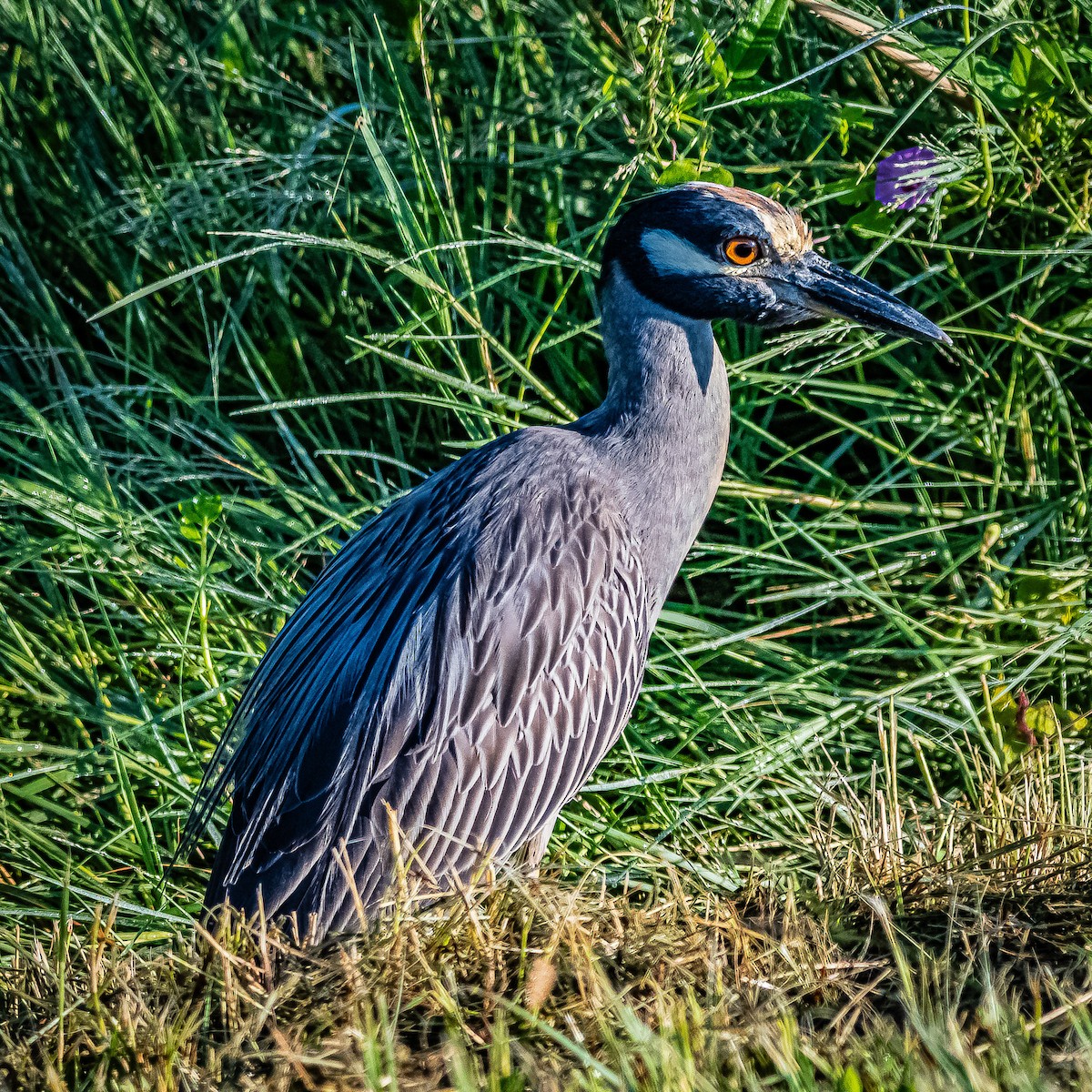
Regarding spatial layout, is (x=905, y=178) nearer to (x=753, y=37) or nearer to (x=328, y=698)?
(x=753, y=37)

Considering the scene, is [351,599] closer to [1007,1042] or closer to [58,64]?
[1007,1042]

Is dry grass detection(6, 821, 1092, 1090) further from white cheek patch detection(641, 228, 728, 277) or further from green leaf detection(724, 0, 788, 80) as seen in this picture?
green leaf detection(724, 0, 788, 80)

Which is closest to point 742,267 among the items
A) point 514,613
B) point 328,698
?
point 514,613

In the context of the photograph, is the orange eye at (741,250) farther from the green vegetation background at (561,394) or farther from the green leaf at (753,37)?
the green leaf at (753,37)

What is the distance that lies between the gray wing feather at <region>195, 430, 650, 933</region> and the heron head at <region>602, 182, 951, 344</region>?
416mm

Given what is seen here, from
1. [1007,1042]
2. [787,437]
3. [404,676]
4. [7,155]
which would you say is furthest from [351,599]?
[7,155]

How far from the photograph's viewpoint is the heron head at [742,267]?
2602 millimetres

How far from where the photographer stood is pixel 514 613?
257 centimetres

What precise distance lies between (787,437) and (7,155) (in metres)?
2.51

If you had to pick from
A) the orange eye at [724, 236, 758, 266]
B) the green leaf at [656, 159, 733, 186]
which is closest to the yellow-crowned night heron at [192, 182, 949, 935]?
the orange eye at [724, 236, 758, 266]

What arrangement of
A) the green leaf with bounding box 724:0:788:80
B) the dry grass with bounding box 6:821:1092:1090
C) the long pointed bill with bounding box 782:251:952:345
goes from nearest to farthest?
the dry grass with bounding box 6:821:1092:1090 → the long pointed bill with bounding box 782:251:952:345 → the green leaf with bounding box 724:0:788:80

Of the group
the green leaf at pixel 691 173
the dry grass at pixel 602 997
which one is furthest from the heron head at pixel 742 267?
the dry grass at pixel 602 997

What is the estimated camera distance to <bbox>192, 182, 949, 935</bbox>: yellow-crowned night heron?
2453mm

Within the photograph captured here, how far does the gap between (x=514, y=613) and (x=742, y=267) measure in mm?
859
